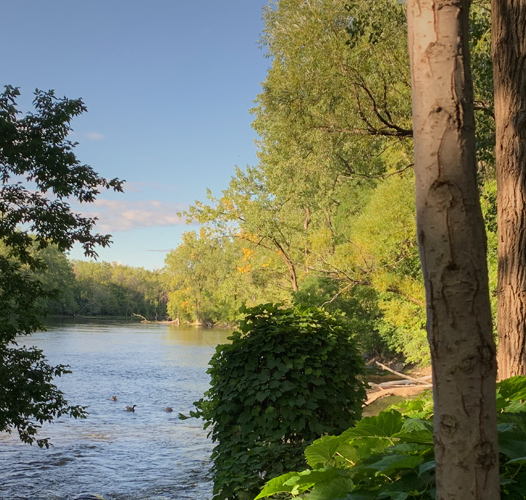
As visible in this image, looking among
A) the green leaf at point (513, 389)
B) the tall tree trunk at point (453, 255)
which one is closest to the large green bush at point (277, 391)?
the green leaf at point (513, 389)

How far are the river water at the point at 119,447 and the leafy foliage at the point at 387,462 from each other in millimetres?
6919

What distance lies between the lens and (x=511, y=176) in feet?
16.4

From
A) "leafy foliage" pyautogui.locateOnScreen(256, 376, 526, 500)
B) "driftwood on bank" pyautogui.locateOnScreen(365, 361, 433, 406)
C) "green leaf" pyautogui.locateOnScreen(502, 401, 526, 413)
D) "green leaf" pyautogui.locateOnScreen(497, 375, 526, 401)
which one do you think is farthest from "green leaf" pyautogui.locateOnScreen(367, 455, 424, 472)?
"driftwood on bank" pyautogui.locateOnScreen(365, 361, 433, 406)

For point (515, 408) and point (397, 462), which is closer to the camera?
point (397, 462)

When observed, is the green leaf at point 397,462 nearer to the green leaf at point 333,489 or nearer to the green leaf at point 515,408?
the green leaf at point 333,489

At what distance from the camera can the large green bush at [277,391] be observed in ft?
15.4

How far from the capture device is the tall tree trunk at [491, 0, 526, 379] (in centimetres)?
468

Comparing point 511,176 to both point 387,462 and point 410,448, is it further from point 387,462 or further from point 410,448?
point 387,462

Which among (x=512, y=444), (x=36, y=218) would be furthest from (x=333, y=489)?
(x=36, y=218)

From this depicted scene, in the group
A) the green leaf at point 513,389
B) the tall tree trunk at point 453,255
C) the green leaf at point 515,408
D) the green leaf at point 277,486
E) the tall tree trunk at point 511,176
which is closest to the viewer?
the tall tree trunk at point 453,255

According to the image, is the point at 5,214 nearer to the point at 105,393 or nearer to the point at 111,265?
the point at 105,393

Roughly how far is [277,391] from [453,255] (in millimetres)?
3564

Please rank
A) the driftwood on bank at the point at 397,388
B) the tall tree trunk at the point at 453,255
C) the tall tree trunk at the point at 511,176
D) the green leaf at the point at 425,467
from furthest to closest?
the driftwood on bank at the point at 397,388 → the tall tree trunk at the point at 511,176 → the green leaf at the point at 425,467 → the tall tree trunk at the point at 453,255

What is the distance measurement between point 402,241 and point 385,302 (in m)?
3.16
